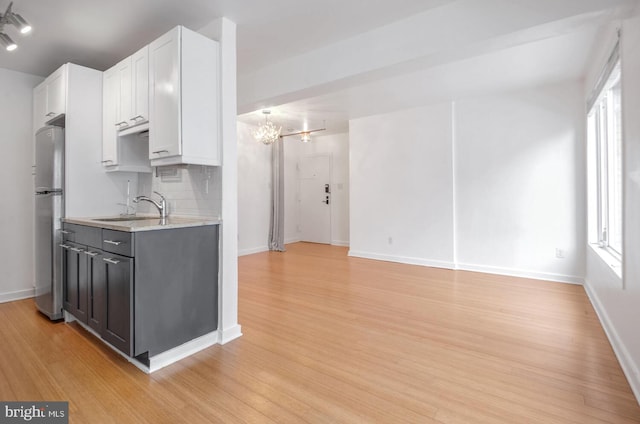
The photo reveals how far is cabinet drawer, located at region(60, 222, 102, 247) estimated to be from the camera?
2482mm

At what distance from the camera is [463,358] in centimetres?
234

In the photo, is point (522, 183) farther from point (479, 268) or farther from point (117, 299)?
point (117, 299)

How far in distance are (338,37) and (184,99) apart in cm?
147

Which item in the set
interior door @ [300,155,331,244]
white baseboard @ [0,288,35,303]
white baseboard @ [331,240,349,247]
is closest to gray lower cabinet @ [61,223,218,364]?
white baseboard @ [0,288,35,303]

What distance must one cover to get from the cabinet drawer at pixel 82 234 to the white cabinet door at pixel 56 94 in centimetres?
111

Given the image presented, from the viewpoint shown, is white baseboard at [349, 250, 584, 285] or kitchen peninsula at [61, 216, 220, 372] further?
white baseboard at [349, 250, 584, 285]

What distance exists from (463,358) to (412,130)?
4046mm

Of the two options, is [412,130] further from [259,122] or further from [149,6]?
[149,6]

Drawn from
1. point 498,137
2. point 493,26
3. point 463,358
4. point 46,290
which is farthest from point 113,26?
point 498,137

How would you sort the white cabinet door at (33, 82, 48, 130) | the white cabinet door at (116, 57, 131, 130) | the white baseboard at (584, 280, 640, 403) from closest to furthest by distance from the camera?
the white baseboard at (584, 280, 640, 403)
the white cabinet door at (116, 57, 131, 130)
the white cabinet door at (33, 82, 48, 130)

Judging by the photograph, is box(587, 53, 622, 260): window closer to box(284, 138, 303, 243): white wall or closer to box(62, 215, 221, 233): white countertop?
box(62, 215, 221, 233): white countertop

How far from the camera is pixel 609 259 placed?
2967 millimetres

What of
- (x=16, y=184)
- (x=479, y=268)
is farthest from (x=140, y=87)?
(x=479, y=268)

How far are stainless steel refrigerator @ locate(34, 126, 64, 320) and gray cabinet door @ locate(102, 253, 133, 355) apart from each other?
42.8 inches
